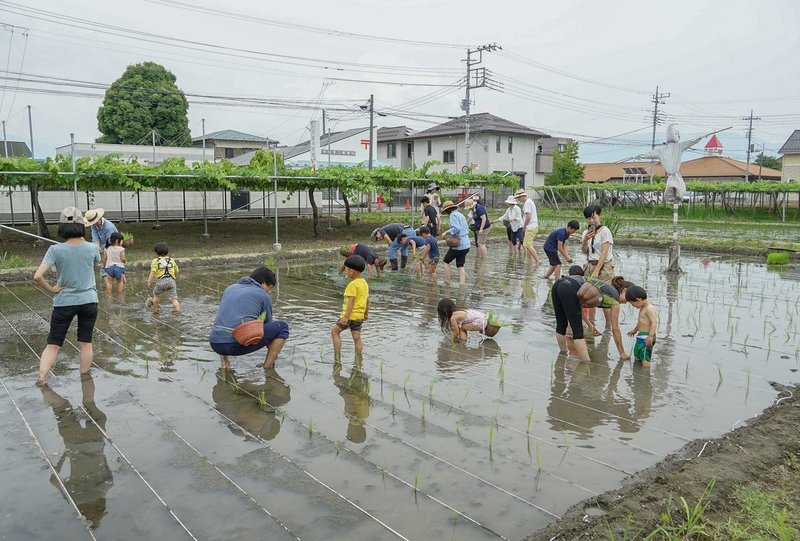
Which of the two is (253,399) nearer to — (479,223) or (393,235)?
(393,235)

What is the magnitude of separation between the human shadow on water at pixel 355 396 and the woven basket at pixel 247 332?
89cm

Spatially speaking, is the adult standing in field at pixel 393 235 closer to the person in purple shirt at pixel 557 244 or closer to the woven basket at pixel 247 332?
the person in purple shirt at pixel 557 244

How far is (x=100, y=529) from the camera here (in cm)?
340

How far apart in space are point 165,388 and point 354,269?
216 centimetres

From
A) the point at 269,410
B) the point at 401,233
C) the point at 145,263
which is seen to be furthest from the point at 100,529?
the point at 145,263

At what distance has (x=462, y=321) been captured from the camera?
24.3 ft

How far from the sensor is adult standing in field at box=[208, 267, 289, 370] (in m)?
5.86

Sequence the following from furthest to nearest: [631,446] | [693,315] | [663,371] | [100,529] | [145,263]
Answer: [145,263]
[693,315]
[663,371]
[631,446]
[100,529]

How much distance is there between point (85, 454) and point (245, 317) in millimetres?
1899

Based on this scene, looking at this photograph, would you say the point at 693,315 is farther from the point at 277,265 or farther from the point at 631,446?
the point at 277,265

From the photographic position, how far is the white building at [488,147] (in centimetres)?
4341

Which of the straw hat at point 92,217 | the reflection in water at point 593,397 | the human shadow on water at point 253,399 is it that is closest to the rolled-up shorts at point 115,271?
the straw hat at point 92,217

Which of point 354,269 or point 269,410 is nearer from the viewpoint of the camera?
point 269,410

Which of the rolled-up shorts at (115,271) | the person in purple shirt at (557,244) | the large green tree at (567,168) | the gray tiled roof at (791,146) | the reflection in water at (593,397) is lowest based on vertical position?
the reflection in water at (593,397)
